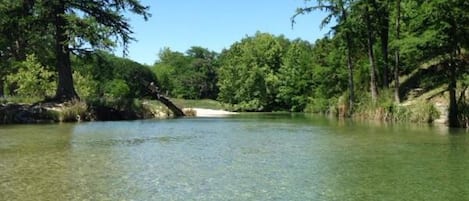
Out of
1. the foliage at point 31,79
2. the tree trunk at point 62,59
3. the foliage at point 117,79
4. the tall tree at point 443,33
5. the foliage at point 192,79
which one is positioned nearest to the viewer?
the tall tree at point 443,33

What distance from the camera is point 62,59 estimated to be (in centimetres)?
3312

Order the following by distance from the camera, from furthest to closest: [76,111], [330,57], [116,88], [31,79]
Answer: [116,88]
[330,57]
[31,79]
[76,111]

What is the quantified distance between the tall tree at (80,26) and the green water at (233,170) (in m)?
14.5

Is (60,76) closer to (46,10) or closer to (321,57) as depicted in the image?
(46,10)

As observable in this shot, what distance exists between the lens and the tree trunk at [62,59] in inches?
1260

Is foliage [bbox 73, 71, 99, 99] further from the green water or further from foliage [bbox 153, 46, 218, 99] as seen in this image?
foliage [bbox 153, 46, 218, 99]

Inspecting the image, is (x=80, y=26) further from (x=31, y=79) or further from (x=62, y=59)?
(x=31, y=79)

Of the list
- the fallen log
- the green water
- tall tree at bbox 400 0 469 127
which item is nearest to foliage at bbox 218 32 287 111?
the fallen log

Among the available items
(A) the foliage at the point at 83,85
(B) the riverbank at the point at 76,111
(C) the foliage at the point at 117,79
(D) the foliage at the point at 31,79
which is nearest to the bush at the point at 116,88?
→ (C) the foliage at the point at 117,79

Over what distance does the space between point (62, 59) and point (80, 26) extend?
12.5ft

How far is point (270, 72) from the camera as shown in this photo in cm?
7356

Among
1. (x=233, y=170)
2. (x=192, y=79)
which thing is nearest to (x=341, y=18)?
(x=233, y=170)

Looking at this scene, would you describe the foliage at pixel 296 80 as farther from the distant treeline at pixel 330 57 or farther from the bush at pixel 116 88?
the bush at pixel 116 88

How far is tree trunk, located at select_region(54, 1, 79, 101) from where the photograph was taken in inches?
1260
